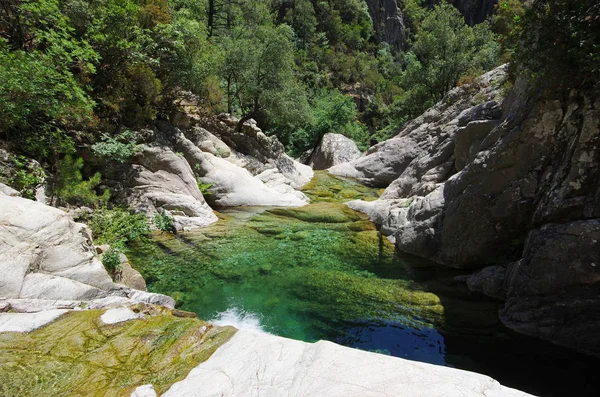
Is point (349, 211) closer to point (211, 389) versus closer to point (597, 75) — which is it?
point (597, 75)

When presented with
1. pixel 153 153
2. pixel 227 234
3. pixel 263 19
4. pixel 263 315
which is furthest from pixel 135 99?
pixel 263 19

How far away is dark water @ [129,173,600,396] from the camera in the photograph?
573 centimetres

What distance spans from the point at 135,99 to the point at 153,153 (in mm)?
2509

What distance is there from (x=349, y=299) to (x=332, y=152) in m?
22.9

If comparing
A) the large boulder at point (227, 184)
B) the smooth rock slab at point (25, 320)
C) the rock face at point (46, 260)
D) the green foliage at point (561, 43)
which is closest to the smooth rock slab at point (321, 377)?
the smooth rock slab at point (25, 320)

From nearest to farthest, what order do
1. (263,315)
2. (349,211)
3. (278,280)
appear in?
(263,315) → (278,280) → (349,211)

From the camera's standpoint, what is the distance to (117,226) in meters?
10.2

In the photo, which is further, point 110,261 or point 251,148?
point 251,148

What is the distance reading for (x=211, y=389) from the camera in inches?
135

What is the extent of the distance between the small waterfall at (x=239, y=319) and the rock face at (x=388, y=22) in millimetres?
61784

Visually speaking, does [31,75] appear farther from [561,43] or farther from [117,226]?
[561,43]

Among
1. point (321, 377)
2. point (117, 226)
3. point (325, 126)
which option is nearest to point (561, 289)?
point (321, 377)

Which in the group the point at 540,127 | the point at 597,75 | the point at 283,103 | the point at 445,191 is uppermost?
the point at 283,103

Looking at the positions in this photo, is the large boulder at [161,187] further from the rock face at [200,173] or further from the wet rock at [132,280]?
the wet rock at [132,280]
